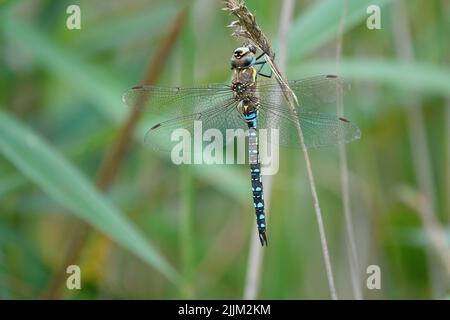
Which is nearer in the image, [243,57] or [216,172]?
[243,57]

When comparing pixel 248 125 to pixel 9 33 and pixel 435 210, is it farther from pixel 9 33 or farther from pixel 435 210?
pixel 435 210

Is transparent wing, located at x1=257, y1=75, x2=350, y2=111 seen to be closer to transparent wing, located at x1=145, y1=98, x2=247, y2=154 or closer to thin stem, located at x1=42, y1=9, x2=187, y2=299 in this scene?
transparent wing, located at x1=145, y1=98, x2=247, y2=154

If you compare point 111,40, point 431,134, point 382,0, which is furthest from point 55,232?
point 382,0

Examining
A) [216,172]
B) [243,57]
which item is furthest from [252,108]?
[216,172]

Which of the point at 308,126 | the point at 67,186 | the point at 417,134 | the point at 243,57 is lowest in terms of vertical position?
the point at 67,186

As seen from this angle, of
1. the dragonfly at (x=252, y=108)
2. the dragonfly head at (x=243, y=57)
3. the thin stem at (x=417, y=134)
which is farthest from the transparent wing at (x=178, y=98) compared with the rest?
the thin stem at (x=417, y=134)

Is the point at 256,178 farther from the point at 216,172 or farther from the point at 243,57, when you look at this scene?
the point at 216,172

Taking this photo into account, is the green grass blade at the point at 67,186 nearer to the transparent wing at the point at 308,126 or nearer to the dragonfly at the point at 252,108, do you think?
the dragonfly at the point at 252,108
